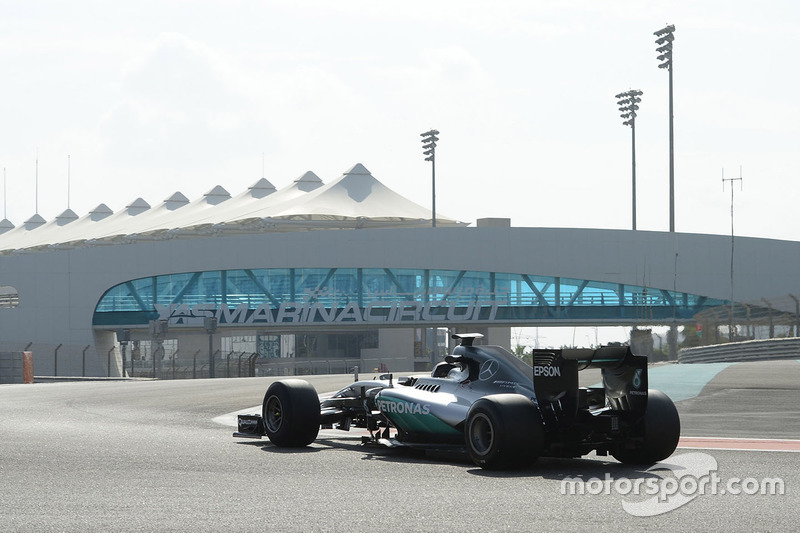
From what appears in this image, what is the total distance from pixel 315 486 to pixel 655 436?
3176 mm

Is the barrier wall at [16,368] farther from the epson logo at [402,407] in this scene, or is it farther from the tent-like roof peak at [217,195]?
the tent-like roof peak at [217,195]

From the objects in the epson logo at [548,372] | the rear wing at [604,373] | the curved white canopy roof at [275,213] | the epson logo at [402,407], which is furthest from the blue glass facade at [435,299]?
the epson logo at [548,372]

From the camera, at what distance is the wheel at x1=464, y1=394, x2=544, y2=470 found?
9.25m

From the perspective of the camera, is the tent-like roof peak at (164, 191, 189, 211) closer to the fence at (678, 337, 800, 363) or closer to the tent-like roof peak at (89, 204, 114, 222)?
the tent-like roof peak at (89, 204, 114, 222)

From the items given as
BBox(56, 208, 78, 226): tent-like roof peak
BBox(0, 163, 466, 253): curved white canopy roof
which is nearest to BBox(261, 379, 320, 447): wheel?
BBox(0, 163, 466, 253): curved white canopy roof

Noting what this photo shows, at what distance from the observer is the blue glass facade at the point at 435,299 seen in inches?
2405

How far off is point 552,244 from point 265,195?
25.4 m

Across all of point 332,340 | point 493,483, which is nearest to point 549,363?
point 493,483

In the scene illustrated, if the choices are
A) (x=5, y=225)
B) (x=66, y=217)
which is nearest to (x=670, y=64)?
(x=66, y=217)

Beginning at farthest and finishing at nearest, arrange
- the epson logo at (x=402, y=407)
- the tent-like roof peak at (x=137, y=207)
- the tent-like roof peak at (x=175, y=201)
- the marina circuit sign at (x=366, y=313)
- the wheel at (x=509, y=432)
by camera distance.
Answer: the tent-like roof peak at (x=137, y=207), the tent-like roof peak at (x=175, y=201), the marina circuit sign at (x=366, y=313), the epson logo at (x=402, y=407), the wheel at (x=509, y=432)

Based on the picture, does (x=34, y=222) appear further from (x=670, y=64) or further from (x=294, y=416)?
(x=294, y=416)

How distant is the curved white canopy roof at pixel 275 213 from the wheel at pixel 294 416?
53.5 m

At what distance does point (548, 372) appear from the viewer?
9727 mm

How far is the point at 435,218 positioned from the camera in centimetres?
6744
